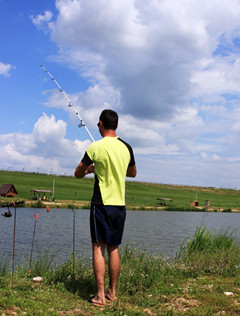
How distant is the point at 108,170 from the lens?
16.6ft

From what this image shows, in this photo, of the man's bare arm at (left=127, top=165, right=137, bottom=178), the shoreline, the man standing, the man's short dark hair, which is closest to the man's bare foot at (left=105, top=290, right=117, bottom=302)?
the man standing

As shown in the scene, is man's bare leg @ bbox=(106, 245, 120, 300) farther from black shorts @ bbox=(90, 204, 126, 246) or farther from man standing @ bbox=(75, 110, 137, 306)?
black shorts @ bbox=(90, 204, 126, 246)

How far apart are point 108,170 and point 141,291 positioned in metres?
2.06

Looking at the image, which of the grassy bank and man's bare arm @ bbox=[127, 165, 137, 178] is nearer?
the grassy bank

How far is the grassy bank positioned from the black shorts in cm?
89

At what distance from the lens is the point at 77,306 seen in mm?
4895

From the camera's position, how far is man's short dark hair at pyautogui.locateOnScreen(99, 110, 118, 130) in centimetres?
526

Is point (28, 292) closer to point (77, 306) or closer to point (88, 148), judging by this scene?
point (77, 306)

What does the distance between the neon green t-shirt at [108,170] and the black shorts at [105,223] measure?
0.36ft

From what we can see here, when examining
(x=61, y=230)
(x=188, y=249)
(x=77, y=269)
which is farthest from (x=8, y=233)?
(x=77, y=269)

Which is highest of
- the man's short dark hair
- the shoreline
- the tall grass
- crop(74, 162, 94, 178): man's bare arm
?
the man's short dark hair

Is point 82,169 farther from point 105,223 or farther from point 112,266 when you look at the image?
point 112,266

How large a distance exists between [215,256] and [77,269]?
11.1 ft

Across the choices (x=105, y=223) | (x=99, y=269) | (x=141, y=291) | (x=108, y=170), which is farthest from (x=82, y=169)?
(x=141, y=291)
